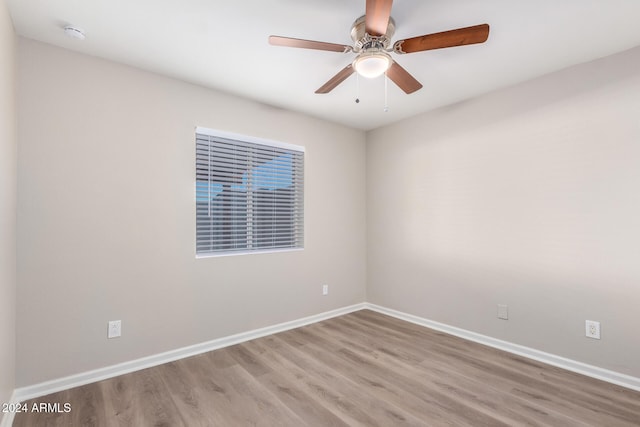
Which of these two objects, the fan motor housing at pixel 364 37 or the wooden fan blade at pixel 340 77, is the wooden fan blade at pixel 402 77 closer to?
the fan motor housing at pixel 364 37

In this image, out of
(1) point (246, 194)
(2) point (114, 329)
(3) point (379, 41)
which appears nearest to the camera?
(3) point (379, 41)

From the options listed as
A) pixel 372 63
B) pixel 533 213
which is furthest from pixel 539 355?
pixel 372 63

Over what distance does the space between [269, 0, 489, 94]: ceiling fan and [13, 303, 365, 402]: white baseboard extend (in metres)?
2.54

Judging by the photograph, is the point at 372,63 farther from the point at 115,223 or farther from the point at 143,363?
the point at 143,363

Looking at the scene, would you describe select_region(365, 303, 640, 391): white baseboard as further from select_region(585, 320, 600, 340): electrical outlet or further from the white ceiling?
the white ceiling

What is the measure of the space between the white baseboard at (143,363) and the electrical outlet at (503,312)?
75.1 inches

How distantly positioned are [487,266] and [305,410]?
7.00 ft

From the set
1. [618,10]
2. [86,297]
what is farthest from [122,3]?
[618,10]

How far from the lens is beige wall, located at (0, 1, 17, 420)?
1657 millimetres

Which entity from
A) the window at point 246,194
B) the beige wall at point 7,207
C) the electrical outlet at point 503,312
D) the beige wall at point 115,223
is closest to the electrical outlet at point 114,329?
the beige wall at point 115,223

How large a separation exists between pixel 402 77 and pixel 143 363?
2.95 metres

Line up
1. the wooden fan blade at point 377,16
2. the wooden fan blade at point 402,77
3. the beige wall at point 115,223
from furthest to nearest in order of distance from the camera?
the beige wall at point 115,223
the wooden fan blade at point 402,77
the wooden fan blade at point 377,16

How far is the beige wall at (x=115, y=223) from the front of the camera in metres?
2.08

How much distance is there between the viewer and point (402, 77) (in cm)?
208
